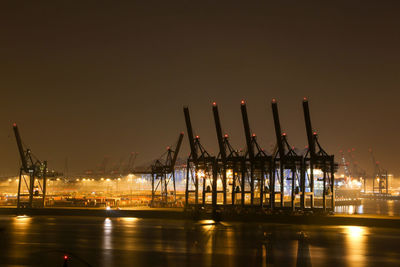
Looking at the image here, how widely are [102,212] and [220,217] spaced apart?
15477 millimetres

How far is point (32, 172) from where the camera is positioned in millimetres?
68000

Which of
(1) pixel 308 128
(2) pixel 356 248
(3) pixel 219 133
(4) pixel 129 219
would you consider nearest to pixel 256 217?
(1) pixel 308 128

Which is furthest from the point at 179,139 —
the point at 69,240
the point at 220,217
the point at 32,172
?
the point at 69,240

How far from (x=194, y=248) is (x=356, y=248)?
8.42 metres

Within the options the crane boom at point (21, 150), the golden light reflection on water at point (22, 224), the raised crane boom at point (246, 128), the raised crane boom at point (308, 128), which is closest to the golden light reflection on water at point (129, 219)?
the golden light reflection on water at point (22, 224)

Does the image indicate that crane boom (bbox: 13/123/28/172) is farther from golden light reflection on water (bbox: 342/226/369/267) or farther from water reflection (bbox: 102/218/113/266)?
golden light reflection on water (bbox: 342/226/369/267)

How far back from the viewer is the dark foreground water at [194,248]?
19.2 m

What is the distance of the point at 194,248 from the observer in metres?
23.4

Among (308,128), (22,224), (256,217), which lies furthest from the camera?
(308,128)

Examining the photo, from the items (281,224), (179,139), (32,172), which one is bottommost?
(281,224)

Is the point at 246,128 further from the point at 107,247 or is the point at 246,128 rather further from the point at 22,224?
the point at 107,247

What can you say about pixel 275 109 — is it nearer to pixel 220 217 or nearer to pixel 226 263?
pixel 220 217

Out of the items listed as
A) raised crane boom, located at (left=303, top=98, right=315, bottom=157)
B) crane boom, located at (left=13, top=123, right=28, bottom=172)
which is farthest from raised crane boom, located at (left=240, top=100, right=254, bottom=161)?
crane boom, located at (left=13, top=123, right=28, bottom=172)

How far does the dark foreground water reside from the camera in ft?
63.0
